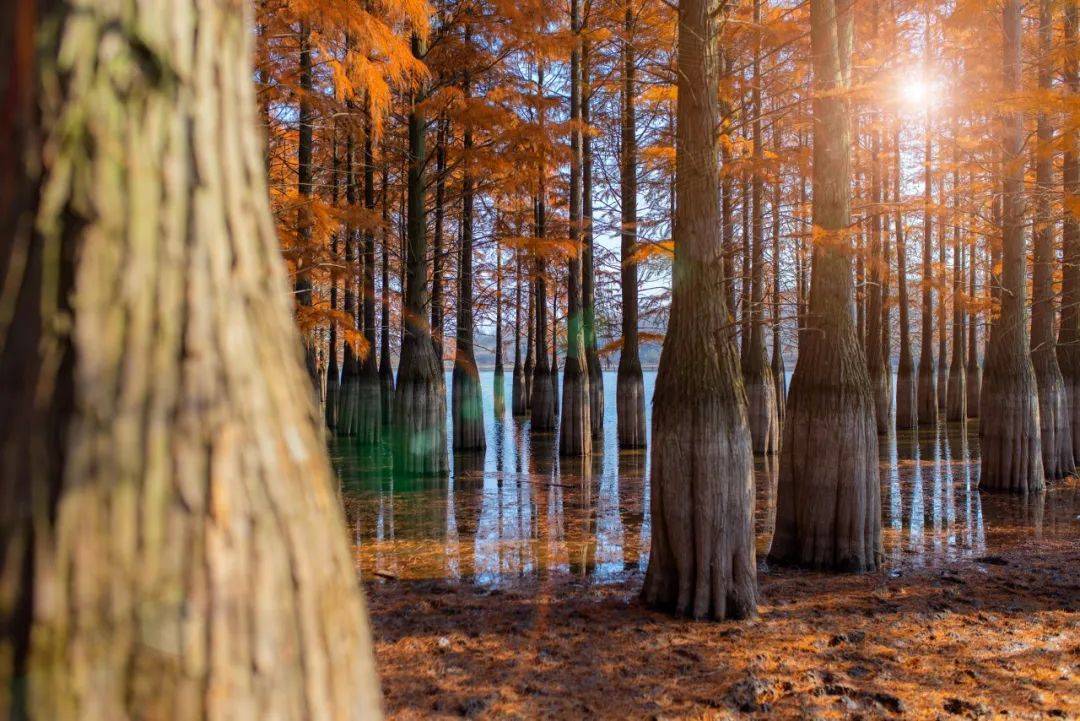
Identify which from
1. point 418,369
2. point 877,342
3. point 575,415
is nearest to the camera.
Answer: point 418,369

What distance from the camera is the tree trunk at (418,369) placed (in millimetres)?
12562

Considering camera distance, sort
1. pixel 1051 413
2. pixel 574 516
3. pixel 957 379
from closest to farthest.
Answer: pixel 574 516, pixel 1051 413, pixel 957 379

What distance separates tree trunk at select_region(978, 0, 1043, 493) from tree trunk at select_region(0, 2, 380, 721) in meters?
11.7

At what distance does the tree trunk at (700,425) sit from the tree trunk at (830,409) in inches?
62.3

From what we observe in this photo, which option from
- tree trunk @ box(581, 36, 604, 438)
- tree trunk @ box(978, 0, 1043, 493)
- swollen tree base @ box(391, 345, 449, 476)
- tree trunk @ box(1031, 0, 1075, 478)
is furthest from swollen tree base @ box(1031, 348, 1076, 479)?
swollen tree base @ box(391, 345, 449, 476)

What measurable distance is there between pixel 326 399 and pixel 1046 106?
22.0 metres

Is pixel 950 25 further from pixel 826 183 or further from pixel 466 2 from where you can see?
pixel 466 2

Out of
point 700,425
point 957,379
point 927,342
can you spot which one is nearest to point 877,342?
point 927,342

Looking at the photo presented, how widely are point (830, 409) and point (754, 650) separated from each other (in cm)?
281

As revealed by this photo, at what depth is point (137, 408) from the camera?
1.00 meters

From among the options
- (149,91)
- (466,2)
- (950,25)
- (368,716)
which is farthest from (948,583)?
(466,2)

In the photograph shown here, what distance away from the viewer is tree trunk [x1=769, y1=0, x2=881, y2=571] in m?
6.65

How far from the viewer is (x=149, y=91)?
1058mm

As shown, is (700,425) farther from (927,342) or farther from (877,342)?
(927,342)
